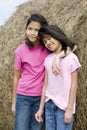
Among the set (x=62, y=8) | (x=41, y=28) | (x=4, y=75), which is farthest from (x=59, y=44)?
(x=4, y=75)

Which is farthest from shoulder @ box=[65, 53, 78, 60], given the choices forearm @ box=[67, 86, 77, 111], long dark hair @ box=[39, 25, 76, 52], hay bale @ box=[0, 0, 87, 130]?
hay bale @ box=[0, 0, 87, 130]

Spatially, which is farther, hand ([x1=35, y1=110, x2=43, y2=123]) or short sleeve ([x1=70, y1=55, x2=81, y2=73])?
hand ([x1=35, y1=110, x2=43, y2=123])

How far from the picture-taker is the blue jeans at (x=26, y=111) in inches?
223

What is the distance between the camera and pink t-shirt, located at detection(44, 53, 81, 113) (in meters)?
5.24

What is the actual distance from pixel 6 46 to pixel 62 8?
1237 mm

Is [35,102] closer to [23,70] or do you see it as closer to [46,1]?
[23,70]

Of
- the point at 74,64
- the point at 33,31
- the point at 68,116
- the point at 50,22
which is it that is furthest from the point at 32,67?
the point at 50,22

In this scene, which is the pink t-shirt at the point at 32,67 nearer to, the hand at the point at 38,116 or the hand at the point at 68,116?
the hand at the point at 38,116

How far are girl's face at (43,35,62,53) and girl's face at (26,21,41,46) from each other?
216 millimetres

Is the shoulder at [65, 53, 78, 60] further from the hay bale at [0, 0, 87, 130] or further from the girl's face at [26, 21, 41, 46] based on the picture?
the girl's face at [26, 21, 41, 46]

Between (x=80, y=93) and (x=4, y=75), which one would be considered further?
(x=4, y=75)

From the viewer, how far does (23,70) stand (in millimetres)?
5812

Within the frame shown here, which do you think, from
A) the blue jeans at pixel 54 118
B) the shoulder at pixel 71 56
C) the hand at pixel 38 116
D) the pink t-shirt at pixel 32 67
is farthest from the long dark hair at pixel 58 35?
the hand at pixel 38 116

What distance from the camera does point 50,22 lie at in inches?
258
